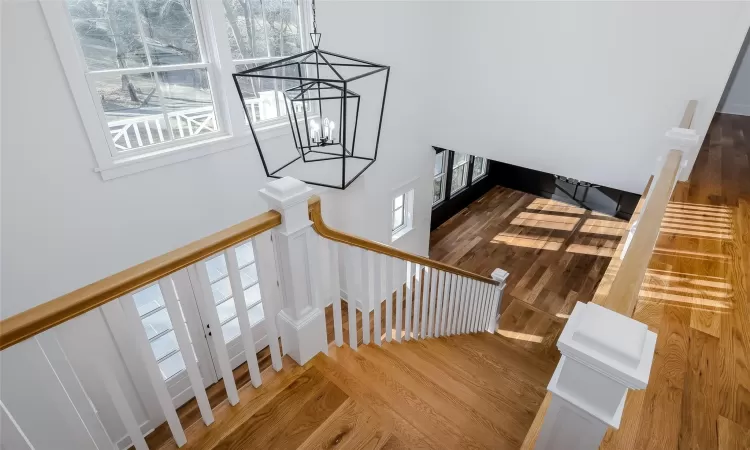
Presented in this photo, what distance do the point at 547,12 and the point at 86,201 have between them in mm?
4197

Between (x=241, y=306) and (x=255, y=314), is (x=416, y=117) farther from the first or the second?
(x=241, y=306)

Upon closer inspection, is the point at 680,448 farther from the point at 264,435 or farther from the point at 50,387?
the point at 50,387

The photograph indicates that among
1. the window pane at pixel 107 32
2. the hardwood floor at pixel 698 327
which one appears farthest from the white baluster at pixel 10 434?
the window pane at pixel 107 32

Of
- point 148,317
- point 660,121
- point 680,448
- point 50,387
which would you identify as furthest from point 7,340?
point 660,121

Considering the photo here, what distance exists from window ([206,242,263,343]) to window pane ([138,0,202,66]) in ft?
5.47

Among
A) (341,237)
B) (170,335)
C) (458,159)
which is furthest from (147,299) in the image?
(458,159)

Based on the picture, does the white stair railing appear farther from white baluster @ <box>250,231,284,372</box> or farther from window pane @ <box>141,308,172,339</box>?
window pane @ <box>141,308,172,339</box>

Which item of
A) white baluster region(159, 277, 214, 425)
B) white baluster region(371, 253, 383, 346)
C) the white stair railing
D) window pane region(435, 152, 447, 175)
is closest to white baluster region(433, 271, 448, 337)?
the white stair railing

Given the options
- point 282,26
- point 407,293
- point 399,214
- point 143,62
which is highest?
point 282,26

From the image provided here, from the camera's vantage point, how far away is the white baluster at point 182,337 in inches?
47.7

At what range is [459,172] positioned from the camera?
24.7ft

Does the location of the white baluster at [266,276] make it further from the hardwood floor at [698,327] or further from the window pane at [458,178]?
the window pane at [458,178]

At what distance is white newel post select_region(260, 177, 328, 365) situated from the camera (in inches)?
58.2

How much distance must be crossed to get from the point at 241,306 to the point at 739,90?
24.5 feet
